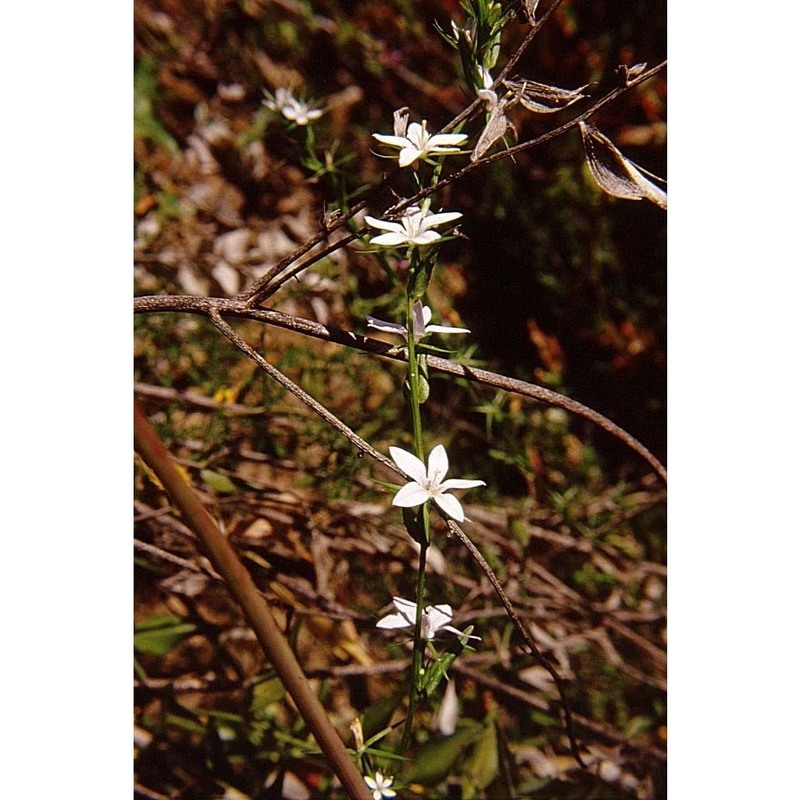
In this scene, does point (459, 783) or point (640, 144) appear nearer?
point (459, 783)

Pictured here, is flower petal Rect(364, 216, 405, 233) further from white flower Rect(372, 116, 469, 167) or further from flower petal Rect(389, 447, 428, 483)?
flower petal Rect(389, 447, 428, 483)

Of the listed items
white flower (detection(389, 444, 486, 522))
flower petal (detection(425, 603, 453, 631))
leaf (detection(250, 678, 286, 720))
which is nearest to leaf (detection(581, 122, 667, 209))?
white flower (detection(389, 444, 486, 522))

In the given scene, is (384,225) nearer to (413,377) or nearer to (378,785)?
(413,377)

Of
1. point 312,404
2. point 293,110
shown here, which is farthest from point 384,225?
point 293,110

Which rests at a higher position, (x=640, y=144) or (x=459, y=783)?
(x=640, y=144)
